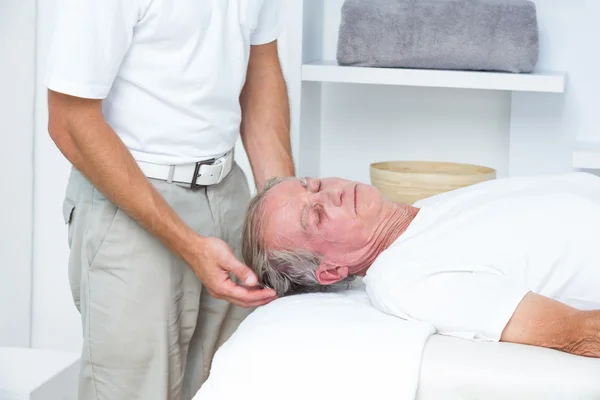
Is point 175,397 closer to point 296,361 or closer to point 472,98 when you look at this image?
point 296,361

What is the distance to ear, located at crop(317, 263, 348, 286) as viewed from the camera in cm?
190

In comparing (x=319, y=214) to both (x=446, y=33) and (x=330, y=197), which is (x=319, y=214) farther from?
(x=446, y=33)

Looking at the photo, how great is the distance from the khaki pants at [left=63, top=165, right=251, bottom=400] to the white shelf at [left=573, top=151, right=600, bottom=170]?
1079 millimetres

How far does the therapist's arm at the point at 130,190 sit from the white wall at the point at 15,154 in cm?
111

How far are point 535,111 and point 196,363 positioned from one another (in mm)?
1293

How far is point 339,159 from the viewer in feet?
9.68

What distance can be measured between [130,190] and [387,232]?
0.53m

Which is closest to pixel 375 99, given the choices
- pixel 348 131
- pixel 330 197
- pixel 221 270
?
pixel 348 131

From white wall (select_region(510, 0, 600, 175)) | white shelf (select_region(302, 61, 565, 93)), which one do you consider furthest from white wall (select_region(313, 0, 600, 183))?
white shelf (select_region(302, 61, 565, 93))

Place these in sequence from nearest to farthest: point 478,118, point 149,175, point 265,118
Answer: point 149,175
point 265,118
point 478,118

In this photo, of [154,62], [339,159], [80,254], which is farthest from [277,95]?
[339,159]

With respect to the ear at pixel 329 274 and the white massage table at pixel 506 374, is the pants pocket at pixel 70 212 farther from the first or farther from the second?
the white massage table at pixel 506 374

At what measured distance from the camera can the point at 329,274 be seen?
1.91m

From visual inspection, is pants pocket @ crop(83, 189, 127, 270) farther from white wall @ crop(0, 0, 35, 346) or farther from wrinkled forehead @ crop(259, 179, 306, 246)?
white wall @ crop(0, 0, 35, 346)
